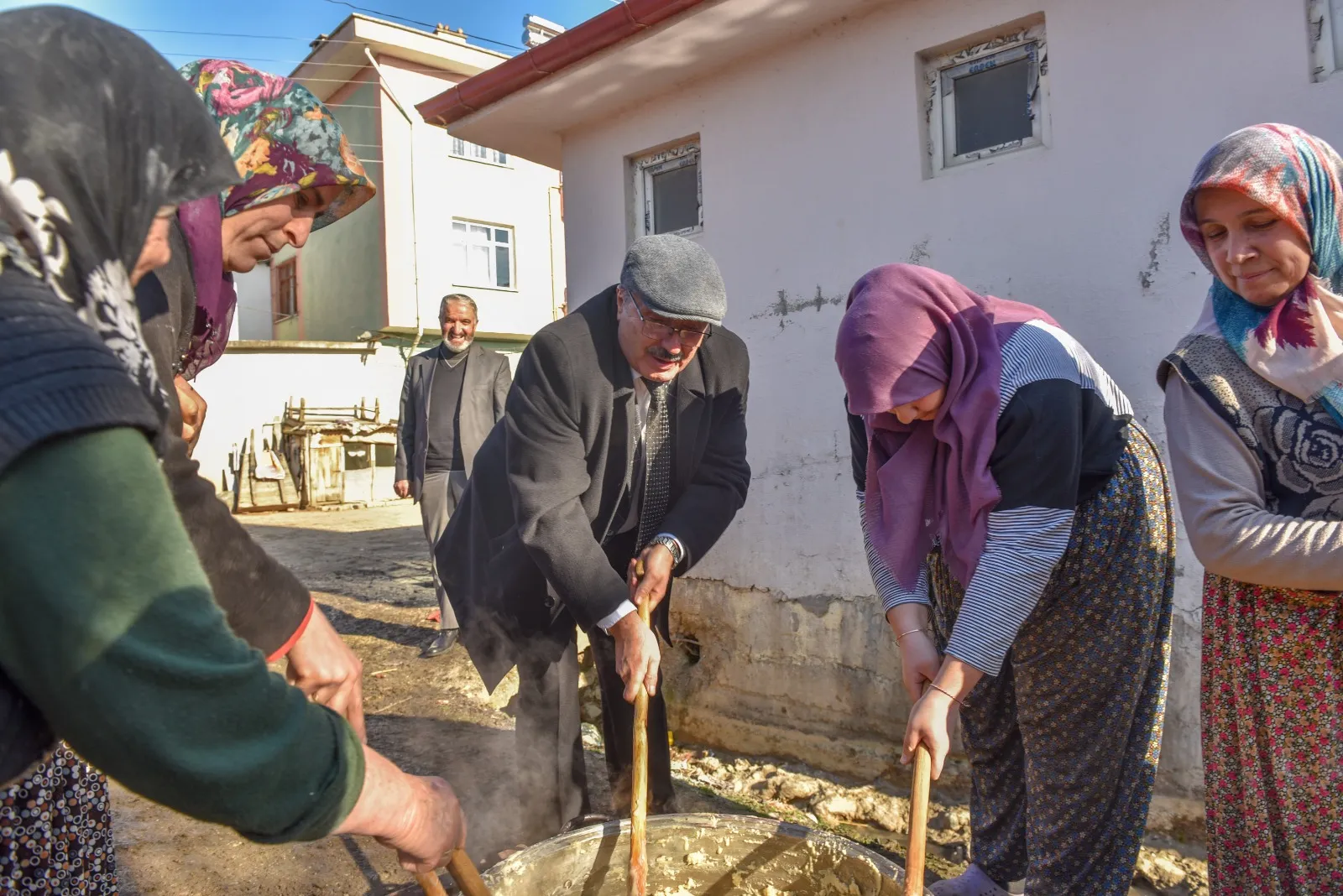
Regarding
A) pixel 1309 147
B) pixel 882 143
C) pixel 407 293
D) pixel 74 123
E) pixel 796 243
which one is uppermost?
pixel 407 293

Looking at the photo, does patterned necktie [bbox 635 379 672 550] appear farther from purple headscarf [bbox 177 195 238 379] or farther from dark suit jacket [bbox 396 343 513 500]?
dark suit jacket [bbox 396 343 513 500]

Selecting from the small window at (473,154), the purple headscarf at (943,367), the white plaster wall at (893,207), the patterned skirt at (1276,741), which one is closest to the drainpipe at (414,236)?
the small window at (473,154)

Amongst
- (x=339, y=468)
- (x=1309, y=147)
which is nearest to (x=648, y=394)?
(x=1309, y=147)

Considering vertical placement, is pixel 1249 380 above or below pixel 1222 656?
above

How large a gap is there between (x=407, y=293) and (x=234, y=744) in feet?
55.8

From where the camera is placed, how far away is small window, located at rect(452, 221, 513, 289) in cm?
1781

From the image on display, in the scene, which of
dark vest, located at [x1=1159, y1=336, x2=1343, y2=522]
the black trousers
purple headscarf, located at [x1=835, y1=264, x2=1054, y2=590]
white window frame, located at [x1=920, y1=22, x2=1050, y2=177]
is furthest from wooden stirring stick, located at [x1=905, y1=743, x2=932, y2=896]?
white window frame, located at [x1=920, y1=22, x2=1050, y2=177]

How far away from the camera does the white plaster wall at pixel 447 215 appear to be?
1689cm

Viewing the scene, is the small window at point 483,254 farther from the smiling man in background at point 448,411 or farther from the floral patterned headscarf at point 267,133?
the floral patterned headscarf at point 267,133

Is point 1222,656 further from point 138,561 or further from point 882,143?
point 882,143

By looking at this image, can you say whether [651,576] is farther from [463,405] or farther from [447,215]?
[447,215]

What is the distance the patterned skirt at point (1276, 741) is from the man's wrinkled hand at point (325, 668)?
186cm

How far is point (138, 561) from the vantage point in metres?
0.80

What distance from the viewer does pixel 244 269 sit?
181 centimetres
